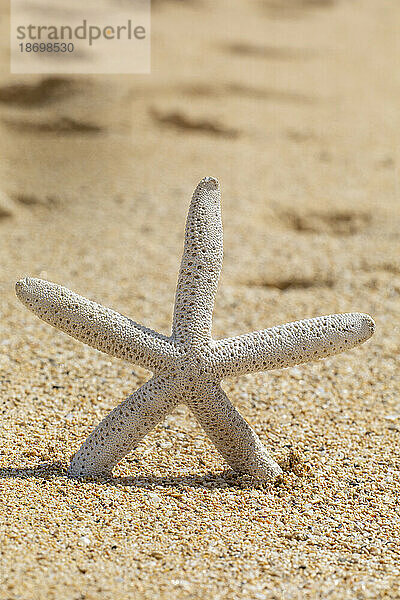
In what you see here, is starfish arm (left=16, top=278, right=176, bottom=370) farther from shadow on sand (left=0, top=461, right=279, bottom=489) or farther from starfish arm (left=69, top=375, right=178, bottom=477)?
shadow on sand (left=0, top=461, right=279, bottom=489)

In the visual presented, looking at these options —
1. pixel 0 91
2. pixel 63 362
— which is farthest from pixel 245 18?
pixel 63 362

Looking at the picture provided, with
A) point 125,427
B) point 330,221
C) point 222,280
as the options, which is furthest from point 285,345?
point 330,221

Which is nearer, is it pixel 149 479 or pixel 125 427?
pixel 125 427

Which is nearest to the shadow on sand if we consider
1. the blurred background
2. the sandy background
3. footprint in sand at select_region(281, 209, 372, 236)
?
the sandy background

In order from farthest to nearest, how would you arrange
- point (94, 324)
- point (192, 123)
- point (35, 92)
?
1. point (35, 92)
2. point (192, 123)
3. point (94, 324)

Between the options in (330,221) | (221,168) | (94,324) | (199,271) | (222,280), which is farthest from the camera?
(221,168)

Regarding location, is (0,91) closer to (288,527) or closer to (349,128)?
(349,128)

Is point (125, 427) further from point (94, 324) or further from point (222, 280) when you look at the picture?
point (222, 280)
